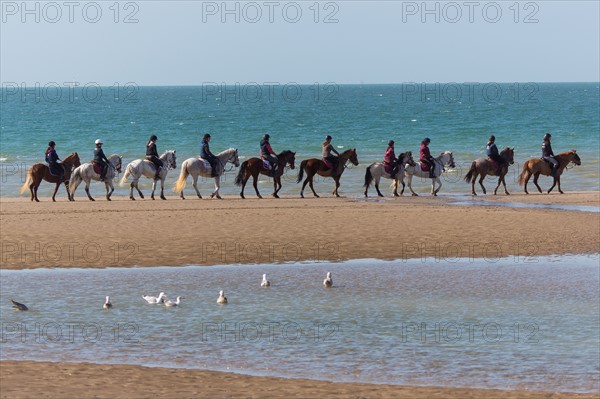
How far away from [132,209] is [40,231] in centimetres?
530

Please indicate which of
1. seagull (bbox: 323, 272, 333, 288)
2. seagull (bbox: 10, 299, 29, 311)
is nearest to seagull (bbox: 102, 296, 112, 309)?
seagull (bbox: 10, 299, 29, 311)

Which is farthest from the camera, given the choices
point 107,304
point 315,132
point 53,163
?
point 315,132

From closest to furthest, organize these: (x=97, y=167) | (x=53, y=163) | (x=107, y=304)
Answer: (x=107, y=304) → (x=97, y=167) → (x=53, y=163)

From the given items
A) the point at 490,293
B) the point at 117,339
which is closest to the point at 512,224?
the point at 490,293

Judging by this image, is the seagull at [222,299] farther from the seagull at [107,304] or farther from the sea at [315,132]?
the sea at [315,132]

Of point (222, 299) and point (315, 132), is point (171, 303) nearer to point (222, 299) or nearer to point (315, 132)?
point (222, 299)

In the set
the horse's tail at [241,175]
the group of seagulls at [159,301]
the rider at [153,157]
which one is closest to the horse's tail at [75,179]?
the rider at [153,157]

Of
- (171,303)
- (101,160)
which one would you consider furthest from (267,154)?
(171,303)

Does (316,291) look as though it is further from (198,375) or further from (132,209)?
(132,209)

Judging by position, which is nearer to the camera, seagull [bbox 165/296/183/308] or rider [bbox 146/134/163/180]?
seagull [bbox 165/296/183/308]

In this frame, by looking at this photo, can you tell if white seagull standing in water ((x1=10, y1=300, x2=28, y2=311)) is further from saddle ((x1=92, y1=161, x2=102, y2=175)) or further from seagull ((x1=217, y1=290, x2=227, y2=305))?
saddle ((x1=92, y1=161, x2=102, y2=175))

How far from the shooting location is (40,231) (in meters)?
24.7

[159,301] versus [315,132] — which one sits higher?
[315,132]

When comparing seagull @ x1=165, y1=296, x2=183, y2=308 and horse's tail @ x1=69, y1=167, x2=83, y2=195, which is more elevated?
Answer: horse's tail @ x1=69, y1=167, x2=83, y2=195
